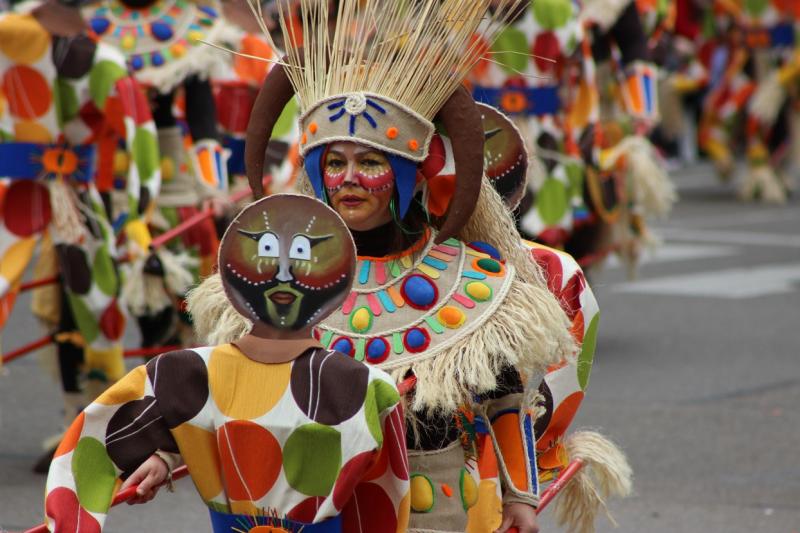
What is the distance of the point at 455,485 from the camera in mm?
3361

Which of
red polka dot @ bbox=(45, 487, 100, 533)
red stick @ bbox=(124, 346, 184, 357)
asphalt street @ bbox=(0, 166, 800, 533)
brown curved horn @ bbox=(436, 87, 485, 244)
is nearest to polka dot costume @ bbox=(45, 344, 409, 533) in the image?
red polka dot @ bbox=(45, 487, 100, 533)

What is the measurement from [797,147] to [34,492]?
486 inches

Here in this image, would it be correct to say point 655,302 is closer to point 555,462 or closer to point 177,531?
point 177,531

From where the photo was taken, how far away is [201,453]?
2908 mm

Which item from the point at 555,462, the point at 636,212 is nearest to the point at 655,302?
the point at 636,212

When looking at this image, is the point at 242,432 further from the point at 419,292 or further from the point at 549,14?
the point at 549,14

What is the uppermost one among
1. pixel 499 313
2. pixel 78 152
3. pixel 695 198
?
pixel 499 313

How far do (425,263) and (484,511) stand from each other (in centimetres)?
53

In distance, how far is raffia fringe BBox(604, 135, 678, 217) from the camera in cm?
869

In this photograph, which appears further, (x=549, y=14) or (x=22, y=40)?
(x=549, y=14)

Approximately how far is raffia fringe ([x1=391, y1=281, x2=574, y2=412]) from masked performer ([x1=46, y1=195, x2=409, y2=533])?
344mm

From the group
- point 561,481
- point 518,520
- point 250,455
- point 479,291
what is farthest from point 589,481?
point 250,455

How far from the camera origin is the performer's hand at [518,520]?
3.48 metres

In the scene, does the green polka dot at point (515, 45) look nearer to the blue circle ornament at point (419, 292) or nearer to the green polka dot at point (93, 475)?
the blue circle ornament at point (419, 292)
